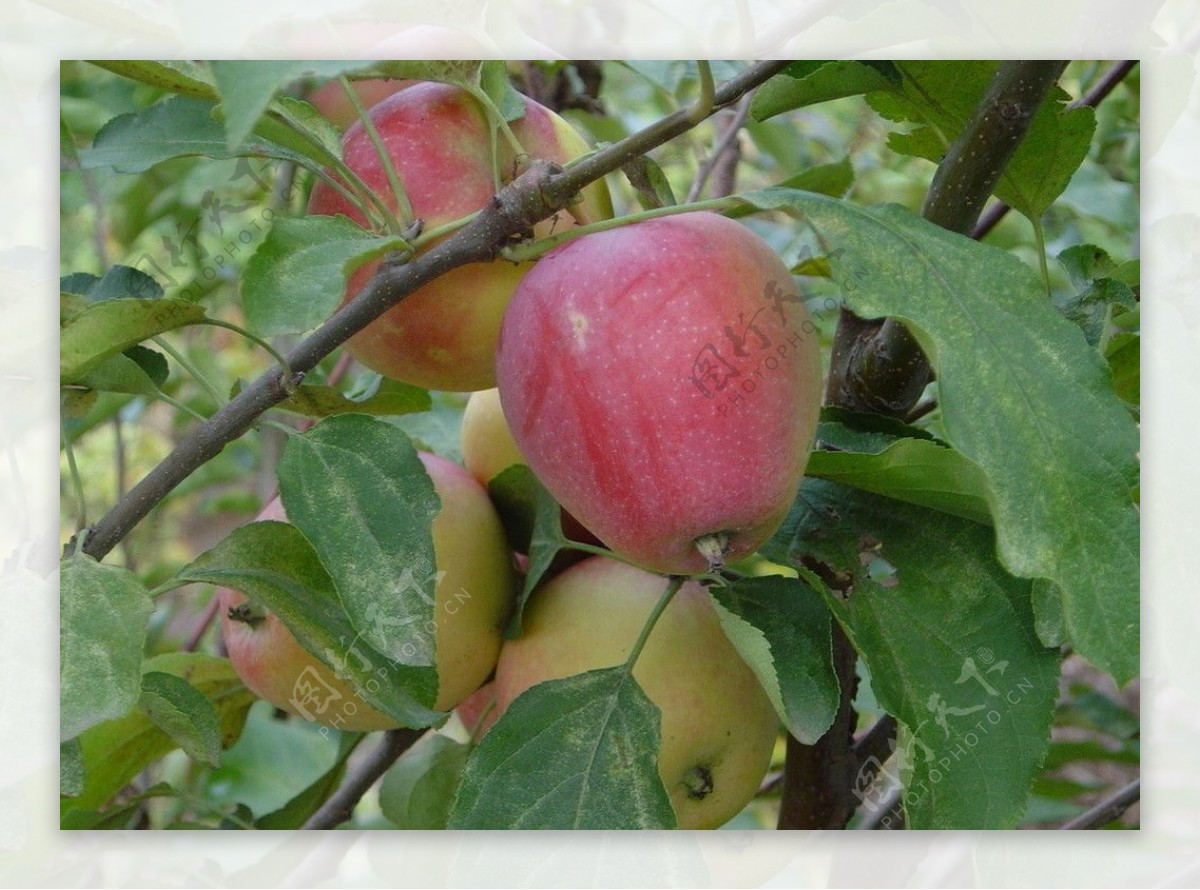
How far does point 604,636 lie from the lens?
0.66 metres

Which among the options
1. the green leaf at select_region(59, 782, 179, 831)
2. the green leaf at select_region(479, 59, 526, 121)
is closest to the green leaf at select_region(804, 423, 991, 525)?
the green leaf at select_region(479, 59, 526, 121)

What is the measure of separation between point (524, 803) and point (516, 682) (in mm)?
67

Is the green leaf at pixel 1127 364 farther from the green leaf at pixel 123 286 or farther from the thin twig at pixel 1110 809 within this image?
the green leaf at pixel 123 286

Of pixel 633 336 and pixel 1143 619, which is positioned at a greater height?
pixel 633 336

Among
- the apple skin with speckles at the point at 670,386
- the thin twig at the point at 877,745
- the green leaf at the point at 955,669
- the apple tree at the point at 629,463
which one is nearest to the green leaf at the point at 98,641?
the apple tree at the point at 629,463

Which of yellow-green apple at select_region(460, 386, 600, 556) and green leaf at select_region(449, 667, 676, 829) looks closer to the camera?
green leaf at select_region(449, 667, 676, 829)

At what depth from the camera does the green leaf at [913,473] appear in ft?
1.83

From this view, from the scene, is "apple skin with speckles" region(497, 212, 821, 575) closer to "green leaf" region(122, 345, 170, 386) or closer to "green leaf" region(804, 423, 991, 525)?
"green leaf" region(804, 423, 991, 525)

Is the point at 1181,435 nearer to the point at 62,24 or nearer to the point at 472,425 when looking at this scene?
the point at 472,425

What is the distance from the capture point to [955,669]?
620 mm

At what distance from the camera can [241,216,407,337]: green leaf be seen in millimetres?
493

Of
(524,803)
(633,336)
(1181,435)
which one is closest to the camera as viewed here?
(633,336)

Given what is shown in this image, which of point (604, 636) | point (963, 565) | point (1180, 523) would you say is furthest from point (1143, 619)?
point (604, 636)
